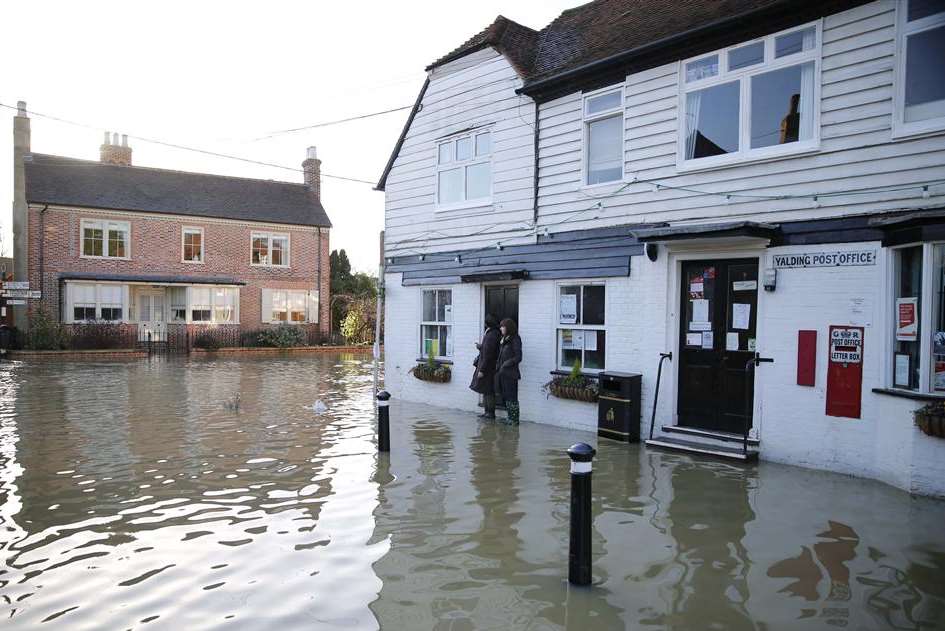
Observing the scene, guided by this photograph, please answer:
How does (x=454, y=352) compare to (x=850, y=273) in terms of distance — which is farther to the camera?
(x=454, y=352)

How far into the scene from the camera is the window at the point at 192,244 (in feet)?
105

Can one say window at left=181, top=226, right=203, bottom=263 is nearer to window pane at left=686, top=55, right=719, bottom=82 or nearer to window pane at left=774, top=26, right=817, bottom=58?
window pane at left=686, top=55, right=719, bottom=82

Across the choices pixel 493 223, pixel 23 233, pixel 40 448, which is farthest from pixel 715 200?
pixel 23 233

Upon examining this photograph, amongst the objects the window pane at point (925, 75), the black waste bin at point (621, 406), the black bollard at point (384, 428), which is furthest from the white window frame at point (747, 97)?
the black bollard at point (384, 428)

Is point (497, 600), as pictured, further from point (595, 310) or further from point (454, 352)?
point (454, 352)

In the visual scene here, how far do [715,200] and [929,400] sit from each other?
11.7 ft

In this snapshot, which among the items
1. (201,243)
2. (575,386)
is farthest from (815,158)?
(201,243)

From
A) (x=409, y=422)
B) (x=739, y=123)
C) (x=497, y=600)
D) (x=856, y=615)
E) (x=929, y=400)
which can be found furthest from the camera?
(x=409, y=422)

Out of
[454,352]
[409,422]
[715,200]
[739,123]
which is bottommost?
[409,422]

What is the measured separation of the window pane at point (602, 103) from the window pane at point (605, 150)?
18 cm

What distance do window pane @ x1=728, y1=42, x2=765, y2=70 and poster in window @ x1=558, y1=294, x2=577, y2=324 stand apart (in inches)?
163

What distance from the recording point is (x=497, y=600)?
4.57m

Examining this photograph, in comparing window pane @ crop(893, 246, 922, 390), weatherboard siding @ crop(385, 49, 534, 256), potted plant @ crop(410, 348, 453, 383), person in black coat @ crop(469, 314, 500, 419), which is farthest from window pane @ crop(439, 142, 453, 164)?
window pane @ crop(893, 246, 922, 390)

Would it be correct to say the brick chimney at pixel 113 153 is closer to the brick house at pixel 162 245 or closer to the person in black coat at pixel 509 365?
the brick house at pixel 162 245
